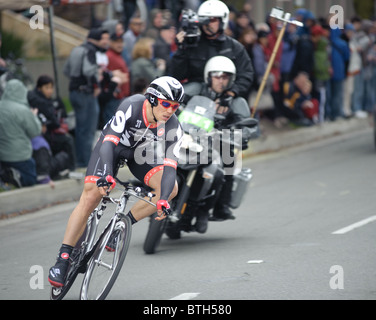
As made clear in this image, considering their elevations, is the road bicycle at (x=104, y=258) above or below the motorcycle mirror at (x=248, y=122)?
below

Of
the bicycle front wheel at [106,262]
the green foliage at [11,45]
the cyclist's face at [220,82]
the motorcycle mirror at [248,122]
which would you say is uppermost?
the cyclist's face at [220,82]

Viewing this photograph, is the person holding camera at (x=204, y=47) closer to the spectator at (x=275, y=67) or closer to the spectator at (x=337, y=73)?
the spectator at (x=275, y=67)

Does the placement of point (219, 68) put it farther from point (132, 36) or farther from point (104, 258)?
point (132, 36)

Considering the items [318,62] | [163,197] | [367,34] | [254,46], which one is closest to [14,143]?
[163,197]

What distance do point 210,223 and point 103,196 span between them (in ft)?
14.3

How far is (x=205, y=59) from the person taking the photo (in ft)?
33.7

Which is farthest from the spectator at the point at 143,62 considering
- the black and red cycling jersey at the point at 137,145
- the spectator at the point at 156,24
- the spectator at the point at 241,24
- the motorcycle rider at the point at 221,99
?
the black and red cycling jersey at the point at 137,145

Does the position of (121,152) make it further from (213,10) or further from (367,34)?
(367,34)

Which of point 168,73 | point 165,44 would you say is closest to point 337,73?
point 165,44

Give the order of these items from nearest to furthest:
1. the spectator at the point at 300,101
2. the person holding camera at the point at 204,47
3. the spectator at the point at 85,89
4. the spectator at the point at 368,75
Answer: the person holding camera at the point at 204,47 < the spectator at the point at 85,89 < the spectator at the point at 300,101 < the spectator at the point at 368,75

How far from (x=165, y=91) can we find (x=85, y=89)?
637 cm

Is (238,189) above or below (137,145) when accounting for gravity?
below

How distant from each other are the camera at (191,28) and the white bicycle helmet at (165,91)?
2948 mm

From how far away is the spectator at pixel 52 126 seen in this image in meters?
12.7
